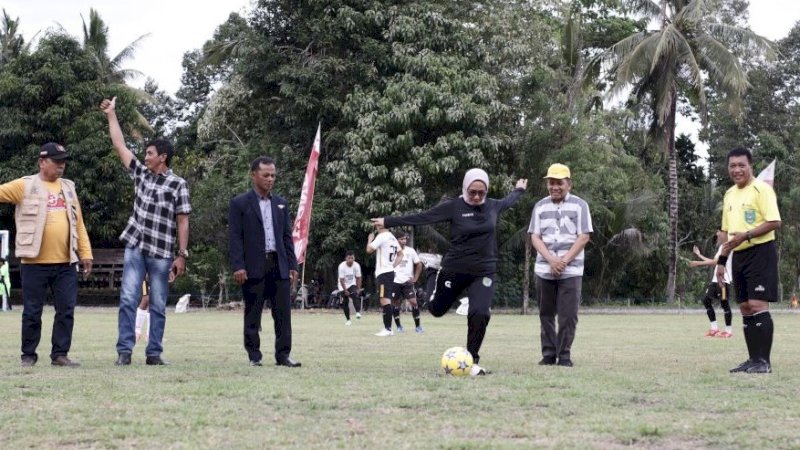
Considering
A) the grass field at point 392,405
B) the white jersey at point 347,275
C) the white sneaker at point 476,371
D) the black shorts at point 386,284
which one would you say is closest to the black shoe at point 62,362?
the grass field at point 392,405

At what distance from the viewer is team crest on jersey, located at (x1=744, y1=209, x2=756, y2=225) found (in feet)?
33.6

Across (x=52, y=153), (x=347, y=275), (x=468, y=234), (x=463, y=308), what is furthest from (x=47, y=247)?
(x=463, y=308)

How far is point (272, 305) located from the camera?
10562 millimetres

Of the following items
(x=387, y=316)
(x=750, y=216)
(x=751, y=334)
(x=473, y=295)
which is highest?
(x=750, y=216)

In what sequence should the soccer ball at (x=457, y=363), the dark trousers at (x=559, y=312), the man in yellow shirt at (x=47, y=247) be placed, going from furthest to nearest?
the dark trousers at (x=559, y=312)
the man in yellow shirt at (x=47, y=247)
the soccer ball at (x=457, y=363)

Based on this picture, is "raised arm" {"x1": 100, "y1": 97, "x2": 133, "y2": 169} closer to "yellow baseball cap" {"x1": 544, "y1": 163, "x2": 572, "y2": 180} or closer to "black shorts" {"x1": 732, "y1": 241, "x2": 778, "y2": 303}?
"yellow baseball cap" {"x1": 544, "y1": 163, "x2": 572, "y2": 180}

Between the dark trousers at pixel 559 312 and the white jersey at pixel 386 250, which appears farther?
the white jersey at pixel 386 250

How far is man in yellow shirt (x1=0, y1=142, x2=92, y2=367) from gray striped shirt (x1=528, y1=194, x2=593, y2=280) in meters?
4.54

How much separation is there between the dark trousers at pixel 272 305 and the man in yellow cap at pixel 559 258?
8.55 ft

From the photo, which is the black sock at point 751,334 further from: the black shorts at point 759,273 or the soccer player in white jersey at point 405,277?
the soccer player in white jersey at point 405,277

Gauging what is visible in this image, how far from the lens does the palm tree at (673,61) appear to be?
3981 cm

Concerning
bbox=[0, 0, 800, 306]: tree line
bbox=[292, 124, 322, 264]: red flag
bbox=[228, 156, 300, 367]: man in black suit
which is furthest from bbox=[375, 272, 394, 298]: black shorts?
bbox=[0, 0, 800, 306]: tree line

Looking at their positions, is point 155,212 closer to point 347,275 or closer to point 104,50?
point 347,275

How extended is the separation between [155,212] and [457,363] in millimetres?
3260
